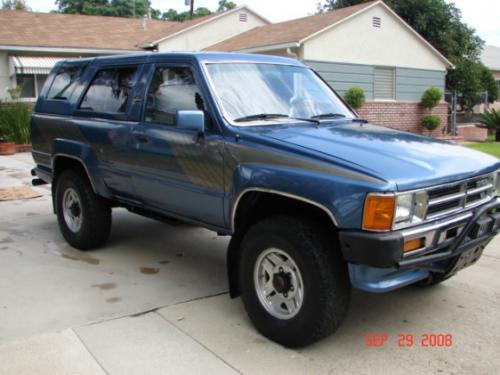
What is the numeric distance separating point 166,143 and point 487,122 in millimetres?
16366

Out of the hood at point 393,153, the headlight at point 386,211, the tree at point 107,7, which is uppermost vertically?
the tree at point 107,7

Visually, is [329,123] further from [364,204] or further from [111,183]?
[111,183]

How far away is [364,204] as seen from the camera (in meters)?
3.07

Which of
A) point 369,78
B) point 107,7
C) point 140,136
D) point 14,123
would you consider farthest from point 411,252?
point 107,7

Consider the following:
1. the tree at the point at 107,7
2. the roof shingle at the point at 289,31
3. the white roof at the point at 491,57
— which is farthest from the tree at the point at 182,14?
the roof shingle at the point at 289,31

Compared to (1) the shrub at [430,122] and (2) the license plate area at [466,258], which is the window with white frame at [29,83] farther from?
(2) the license plate area at [466,258]

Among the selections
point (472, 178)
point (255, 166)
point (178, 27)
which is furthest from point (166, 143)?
point (178, 27)

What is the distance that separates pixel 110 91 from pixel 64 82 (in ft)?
3.46

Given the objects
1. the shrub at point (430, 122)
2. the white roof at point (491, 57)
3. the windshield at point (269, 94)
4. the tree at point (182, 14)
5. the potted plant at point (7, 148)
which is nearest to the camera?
the windshield at point (269, 94)

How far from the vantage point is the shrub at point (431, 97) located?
61.1 feet

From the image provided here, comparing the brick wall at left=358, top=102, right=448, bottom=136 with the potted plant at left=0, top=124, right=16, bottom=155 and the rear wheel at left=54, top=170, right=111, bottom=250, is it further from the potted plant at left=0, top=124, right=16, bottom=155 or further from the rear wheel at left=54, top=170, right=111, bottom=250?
the rear wheel at left=54, top=170, right=111, bottom=250

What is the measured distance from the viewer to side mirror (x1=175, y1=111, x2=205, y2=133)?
152 inches

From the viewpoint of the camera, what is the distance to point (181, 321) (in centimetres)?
407

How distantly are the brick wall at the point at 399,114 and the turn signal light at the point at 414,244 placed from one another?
14.2 metres
